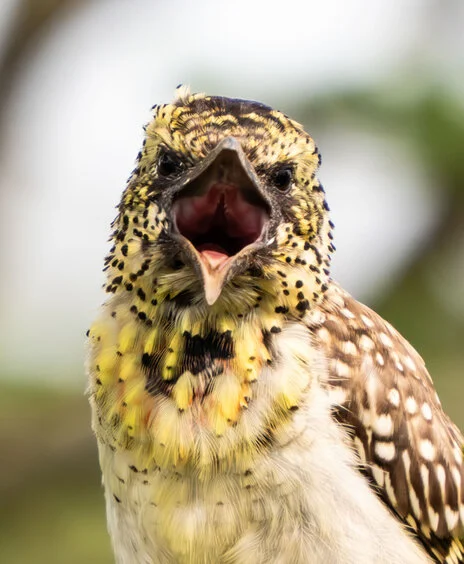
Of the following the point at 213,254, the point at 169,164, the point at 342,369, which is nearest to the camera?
the point at 213,254

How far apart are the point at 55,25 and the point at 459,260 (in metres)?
3.75

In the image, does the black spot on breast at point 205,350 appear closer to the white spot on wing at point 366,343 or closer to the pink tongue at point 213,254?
the pink tongue at point 213,254

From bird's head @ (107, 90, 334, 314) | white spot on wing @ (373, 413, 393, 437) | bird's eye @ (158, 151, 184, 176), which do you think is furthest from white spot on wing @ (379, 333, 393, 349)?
bird's eye @ (158, 151, 184, 176)

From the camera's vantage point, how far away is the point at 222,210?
351cm

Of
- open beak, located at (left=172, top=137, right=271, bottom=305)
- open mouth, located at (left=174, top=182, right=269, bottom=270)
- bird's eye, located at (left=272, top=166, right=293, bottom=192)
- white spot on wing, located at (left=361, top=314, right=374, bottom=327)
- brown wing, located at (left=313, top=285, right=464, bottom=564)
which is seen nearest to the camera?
open beak, located at (left=172, top=137, right=271, bottom=305)

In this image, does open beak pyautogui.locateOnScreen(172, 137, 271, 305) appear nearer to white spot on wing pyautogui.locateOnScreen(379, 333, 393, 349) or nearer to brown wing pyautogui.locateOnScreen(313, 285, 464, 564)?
brown wing pyautogui.locateOnScreen(313, 285, 464, 564)

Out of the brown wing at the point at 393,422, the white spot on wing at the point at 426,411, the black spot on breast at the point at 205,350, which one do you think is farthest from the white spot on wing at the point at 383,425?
the black spot on breast at the point at 205,350

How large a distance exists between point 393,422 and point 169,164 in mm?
1265

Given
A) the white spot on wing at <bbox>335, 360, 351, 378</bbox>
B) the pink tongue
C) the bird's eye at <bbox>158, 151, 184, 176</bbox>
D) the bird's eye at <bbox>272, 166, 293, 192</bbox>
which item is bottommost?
the white spot on wing at <bbox>335, 360, 351, 378</bbox>

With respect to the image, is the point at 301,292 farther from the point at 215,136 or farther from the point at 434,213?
the point at 434,213

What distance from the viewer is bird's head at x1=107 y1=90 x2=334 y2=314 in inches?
135

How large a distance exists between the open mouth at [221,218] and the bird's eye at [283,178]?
0.14 metres

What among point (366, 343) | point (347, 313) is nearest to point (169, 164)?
point (347, 313)

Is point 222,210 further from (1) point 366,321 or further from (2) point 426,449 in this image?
(2) point 426,449
